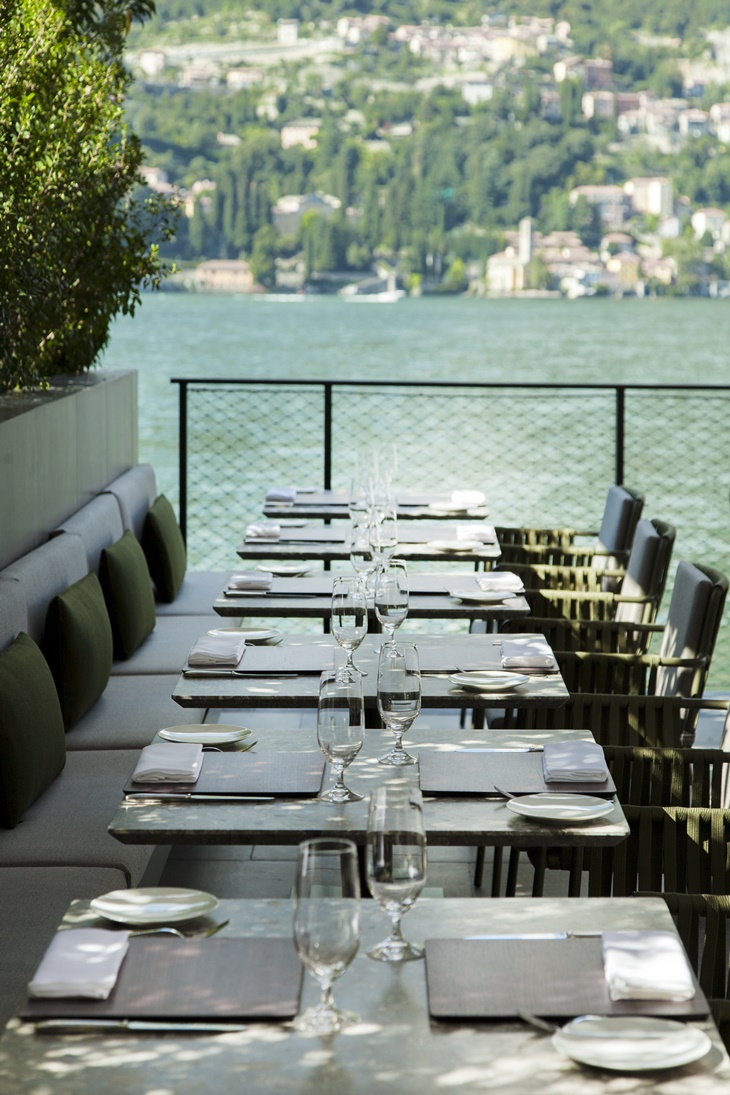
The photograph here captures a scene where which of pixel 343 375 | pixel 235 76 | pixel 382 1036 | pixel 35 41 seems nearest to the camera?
pixel 382 1036

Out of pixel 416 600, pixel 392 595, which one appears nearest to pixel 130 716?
pixel 416 600

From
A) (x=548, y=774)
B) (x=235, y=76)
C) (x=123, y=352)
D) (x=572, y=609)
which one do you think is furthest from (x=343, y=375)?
(x=548, y=774)

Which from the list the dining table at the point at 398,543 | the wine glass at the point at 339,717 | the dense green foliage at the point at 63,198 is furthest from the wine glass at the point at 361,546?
the wine glass at the point at 339,717

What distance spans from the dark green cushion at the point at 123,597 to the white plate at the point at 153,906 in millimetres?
2918

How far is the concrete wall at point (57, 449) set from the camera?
448 centimetres

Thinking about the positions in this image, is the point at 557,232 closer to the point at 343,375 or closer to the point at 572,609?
the point at 343,375

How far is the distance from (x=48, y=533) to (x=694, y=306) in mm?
31802

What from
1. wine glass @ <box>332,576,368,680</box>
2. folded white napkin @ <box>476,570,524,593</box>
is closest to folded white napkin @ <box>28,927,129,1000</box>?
wine glass @ <box>332,576,368,680</box>

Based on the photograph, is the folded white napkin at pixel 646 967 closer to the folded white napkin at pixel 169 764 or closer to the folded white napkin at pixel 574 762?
the folded white napkin at pixel 574 762

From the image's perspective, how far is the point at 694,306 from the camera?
115 ft

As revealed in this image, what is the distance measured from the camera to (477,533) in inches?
218

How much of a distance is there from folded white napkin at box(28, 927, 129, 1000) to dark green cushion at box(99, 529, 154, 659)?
3057mm

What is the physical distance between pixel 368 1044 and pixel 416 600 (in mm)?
2679

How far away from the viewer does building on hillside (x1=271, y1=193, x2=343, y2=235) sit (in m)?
29.6
